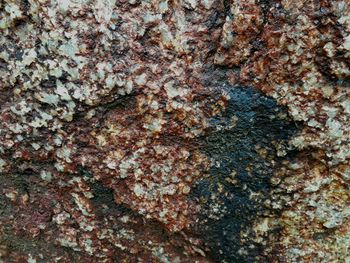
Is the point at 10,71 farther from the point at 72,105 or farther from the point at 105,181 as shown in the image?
the point at 105,181

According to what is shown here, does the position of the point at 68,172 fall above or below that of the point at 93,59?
below

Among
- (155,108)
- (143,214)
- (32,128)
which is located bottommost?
(143,214)

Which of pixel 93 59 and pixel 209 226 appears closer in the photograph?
pixel 93 59

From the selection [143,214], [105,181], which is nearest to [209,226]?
[143,214]
